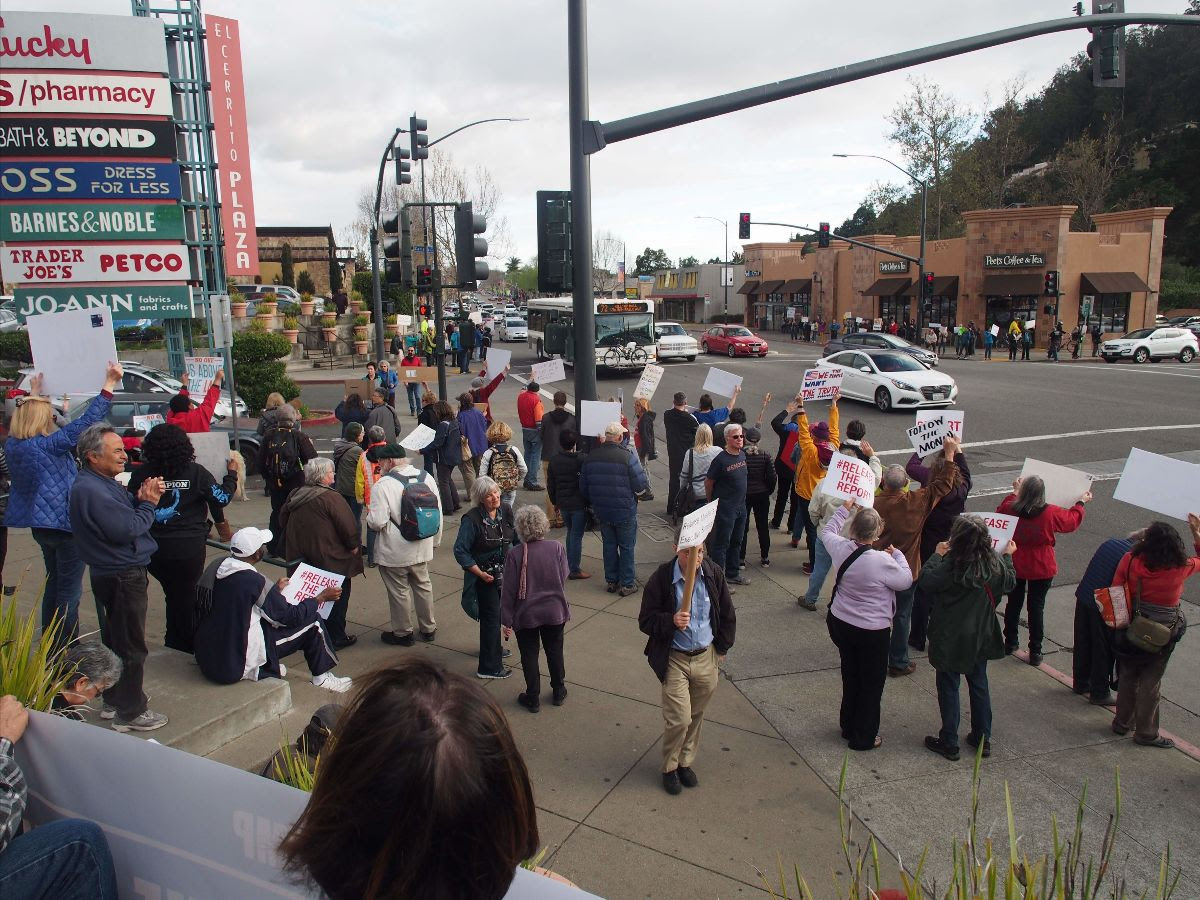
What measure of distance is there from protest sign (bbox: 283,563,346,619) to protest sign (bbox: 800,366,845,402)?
7.68 metres

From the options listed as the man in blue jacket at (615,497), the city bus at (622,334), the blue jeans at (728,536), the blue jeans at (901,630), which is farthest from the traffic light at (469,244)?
the city bus at (622,334)

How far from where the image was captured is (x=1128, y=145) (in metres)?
61.8

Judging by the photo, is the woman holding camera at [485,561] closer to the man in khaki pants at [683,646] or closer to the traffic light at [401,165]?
the man in khaki pants at [683,646]

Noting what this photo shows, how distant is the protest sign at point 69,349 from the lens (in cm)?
689

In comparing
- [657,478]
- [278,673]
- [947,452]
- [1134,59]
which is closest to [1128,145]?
[1134,59]

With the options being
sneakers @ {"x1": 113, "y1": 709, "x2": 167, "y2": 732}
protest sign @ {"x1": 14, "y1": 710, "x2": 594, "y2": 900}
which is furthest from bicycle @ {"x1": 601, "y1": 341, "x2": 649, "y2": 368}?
protest sign @ {"x1": 14, "y1": 710, "x2": 594, "y2": 900}

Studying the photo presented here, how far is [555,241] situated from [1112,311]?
43280mm

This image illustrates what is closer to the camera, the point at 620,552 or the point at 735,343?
the point at 620,552

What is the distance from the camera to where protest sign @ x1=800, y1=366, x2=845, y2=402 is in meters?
11.9

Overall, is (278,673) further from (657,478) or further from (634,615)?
(657,478)

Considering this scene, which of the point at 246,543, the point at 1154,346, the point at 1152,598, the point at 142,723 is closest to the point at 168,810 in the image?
the point at 142,723

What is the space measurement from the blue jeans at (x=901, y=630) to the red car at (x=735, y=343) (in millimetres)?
33630

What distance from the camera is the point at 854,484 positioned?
6.70 m

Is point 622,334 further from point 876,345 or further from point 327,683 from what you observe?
point 327,683
